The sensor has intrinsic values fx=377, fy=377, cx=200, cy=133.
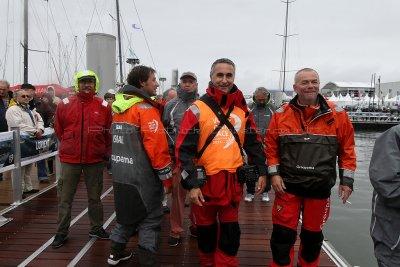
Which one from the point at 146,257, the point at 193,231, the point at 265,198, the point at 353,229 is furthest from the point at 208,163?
the point at 353,229

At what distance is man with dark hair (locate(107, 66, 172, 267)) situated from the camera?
3.12 meters

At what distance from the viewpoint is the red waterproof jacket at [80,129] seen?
388 centimetres

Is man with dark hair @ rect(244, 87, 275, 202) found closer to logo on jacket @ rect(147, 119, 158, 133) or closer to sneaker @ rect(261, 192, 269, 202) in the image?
sneaker @ rect(261, 192, 269, 202)

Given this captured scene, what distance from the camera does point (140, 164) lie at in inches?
125

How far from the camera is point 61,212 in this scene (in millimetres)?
3961

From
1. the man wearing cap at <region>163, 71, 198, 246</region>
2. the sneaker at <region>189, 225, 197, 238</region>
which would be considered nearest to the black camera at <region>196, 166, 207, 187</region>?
the man wearing cap at <region>163, 71, 198, 246</region>

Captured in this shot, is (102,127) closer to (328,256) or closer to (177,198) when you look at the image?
(177,198)

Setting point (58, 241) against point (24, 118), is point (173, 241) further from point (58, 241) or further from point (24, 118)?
point (24, 118)

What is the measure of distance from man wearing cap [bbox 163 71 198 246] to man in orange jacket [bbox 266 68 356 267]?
1.30 metres

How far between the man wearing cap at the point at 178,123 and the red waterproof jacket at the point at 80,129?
788mm

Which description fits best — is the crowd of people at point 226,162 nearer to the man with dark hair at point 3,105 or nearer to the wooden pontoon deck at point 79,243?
the wooden pontoon deck at point 79,243

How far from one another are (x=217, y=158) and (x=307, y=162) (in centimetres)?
73

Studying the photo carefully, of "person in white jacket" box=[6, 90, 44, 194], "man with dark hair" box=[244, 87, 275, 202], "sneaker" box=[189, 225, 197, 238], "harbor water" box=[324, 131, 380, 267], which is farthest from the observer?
"man with dark hair" box=[244, 87, 275, 202]

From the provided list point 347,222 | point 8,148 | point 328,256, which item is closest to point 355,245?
point 347,222
